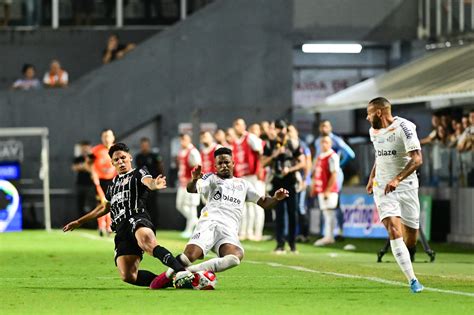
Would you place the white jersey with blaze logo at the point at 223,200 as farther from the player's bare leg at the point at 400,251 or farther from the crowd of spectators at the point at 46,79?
the crowd of spectators at the point at 46,79

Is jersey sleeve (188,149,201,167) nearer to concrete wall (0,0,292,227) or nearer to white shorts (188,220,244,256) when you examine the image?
concrete wall (0,0,292,227)


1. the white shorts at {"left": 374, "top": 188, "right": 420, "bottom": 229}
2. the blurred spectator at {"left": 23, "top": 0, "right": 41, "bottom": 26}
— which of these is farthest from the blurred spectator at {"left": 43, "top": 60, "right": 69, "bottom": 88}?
the white shorts at {"left": 374, "top": 188, "right": 420, "bottom": 229}

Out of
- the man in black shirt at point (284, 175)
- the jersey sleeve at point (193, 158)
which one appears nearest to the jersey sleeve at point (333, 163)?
the man in black shirt at point (284, 175)

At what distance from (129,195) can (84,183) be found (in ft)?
68.0

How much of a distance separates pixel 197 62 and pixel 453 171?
36.3ft

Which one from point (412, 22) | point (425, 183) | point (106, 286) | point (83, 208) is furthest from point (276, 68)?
point (106, 286)

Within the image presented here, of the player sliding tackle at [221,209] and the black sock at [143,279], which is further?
the player sliding tackle at [221,209]

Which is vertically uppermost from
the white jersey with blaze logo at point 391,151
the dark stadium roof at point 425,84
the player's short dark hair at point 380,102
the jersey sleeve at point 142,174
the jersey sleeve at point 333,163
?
the dark stadium roof at point 425,84

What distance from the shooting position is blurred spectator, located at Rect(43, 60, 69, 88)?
3909 centimetres

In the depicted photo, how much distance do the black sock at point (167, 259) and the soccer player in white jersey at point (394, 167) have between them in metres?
2.38

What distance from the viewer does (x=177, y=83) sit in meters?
39.0

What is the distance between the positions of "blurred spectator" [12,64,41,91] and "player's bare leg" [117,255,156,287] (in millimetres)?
22730

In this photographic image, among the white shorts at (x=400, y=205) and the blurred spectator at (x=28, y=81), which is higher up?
the blurred spectator at (x=28, y=81)

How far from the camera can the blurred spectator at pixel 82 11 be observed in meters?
40.9
